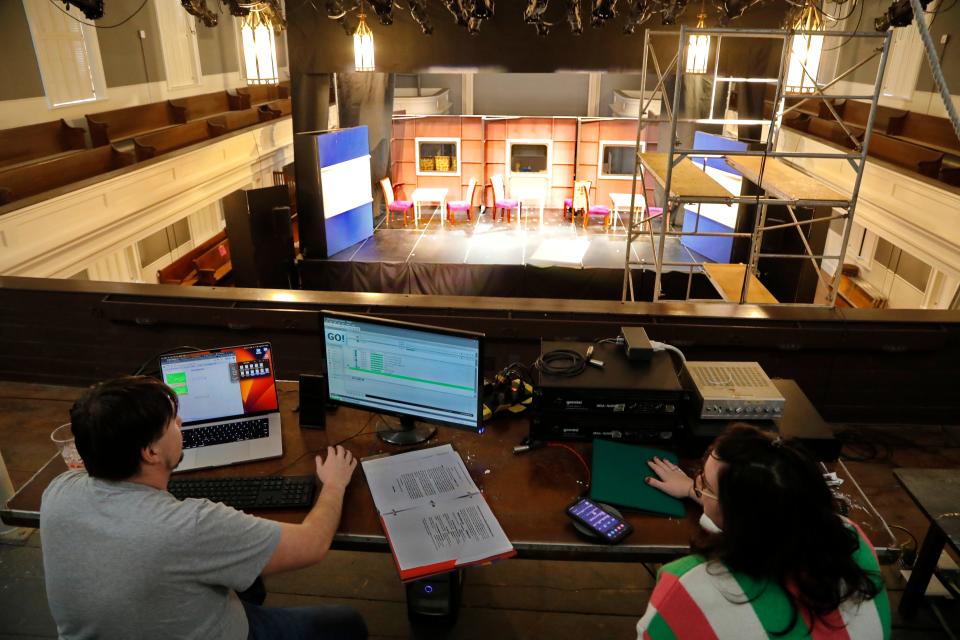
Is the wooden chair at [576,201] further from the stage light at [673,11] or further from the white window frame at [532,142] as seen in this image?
the stage light at [673,11]

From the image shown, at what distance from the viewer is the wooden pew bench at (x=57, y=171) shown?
5.09m

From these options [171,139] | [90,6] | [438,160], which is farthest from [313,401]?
[438,160]

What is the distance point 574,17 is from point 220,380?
4.75m

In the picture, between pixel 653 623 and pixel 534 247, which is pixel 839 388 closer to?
pixel 653 623

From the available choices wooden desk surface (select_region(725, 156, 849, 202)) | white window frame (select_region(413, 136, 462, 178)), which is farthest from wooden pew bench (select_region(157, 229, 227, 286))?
wooden desk surface (select_region(725, 156, 849, 202))

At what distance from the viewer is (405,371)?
2.13 m

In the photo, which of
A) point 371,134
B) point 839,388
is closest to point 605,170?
point 371,134

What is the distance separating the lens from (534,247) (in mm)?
10227

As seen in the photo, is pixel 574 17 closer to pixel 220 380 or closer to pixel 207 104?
pixel 220 380

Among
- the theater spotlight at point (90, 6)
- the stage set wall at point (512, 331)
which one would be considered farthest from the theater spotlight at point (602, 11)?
the theater spotlight at point (90, 6)

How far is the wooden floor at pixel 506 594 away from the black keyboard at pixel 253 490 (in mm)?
706

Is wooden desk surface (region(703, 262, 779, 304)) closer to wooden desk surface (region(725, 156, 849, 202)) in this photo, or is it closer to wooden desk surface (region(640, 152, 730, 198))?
wooden desk surface (region(725, 156, 849, 202))

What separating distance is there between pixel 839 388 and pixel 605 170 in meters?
10.0

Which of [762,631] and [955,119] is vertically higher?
[955,119]
